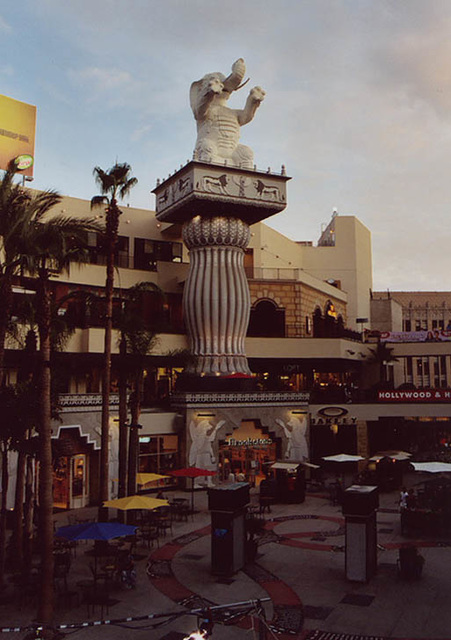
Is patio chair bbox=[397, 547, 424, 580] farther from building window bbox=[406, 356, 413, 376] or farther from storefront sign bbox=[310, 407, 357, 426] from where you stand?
building window bbox=[406, 356, 413, 376]

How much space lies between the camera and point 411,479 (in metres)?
41.2

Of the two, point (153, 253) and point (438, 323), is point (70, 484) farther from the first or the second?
point (438, 323)

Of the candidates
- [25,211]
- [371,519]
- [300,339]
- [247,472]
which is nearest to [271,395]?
[247,472]

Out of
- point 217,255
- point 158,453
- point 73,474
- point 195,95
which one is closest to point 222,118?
point 195,95

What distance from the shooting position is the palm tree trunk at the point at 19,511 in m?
20.4

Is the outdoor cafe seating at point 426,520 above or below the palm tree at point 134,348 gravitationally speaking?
below

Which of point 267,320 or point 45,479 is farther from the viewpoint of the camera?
point 267,320

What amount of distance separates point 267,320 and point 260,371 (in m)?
5.10

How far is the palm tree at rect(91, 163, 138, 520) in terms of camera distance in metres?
24.3

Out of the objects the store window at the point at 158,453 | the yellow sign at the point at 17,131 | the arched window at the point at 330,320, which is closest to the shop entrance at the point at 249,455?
the store window at the point at 158,453

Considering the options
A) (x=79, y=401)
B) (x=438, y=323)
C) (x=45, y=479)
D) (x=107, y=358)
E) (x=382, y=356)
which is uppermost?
(x=438, y=323)

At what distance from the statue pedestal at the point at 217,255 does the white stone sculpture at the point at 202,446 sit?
4.62 m

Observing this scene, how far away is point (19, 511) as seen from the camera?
67.3 feet

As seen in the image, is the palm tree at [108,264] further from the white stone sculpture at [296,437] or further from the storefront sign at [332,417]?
the storefront sign at [332,417]
